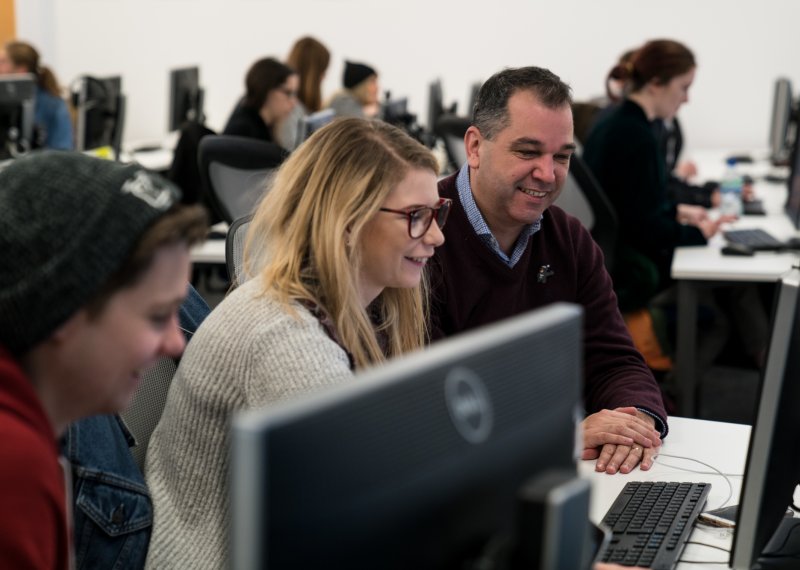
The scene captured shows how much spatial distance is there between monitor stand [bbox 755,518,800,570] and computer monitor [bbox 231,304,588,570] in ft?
1.96

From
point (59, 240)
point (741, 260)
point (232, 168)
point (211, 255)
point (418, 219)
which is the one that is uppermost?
point (59, 240)

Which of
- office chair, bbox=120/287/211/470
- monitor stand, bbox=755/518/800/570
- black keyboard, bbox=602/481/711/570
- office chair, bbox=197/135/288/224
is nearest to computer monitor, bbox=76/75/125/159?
office chair, bbox=197/135/288/224

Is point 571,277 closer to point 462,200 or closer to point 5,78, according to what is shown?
point 462,200

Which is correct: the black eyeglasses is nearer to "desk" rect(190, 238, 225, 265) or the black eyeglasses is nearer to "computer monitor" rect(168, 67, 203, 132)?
"desk" rect(190, 238, 225, 265)

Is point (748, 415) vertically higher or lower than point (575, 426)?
lower

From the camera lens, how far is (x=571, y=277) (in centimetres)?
216

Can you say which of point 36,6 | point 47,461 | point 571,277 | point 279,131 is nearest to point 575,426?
point 47,461

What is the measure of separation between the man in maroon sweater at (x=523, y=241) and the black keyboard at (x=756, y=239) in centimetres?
162

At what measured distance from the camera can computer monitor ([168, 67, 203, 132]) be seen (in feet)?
21.3

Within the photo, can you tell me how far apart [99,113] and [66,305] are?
17.5 ft

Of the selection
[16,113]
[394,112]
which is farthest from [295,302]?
[394,112]

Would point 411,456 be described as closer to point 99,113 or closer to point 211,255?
point 211,255

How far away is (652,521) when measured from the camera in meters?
1.52

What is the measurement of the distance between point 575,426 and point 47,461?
46cm
